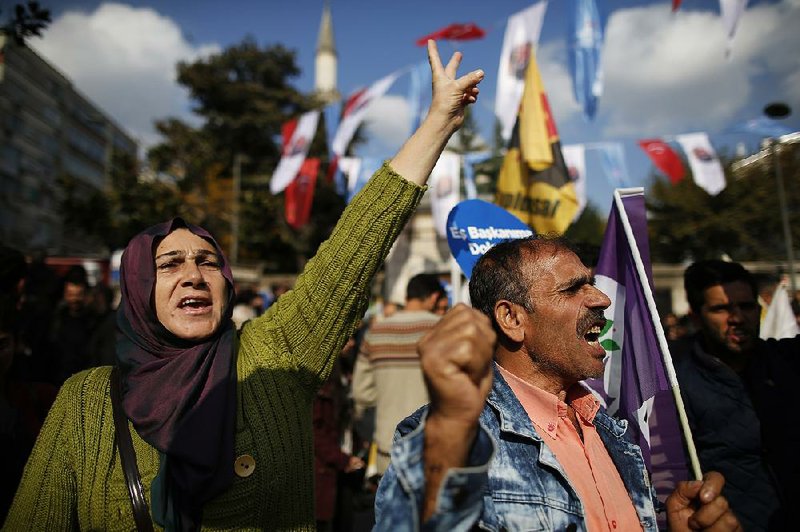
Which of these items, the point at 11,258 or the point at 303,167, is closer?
the point at 11,258

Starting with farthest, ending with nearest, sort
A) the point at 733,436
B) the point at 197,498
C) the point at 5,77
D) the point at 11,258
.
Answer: the point at 5,77 < the point at 11,258 < the point at 733,436 < the point at 197,498

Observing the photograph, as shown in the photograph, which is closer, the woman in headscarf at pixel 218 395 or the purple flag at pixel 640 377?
the woman in headscarf at pixel 218 395

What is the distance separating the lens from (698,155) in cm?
1177

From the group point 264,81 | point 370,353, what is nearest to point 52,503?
point 370,353

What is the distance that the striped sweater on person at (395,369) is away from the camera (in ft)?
15.7

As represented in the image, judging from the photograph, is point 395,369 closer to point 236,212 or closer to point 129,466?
point 129,466

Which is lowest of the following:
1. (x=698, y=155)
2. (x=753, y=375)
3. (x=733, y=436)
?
(x=733, y=436)

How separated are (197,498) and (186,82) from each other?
37105mm

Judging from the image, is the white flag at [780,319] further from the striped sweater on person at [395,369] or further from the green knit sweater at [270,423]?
the green knit sweater at [270,423]

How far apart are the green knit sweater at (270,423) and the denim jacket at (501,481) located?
42 centimetres

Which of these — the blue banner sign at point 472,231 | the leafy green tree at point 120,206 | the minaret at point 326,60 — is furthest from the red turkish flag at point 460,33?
the minaret at point 326,60

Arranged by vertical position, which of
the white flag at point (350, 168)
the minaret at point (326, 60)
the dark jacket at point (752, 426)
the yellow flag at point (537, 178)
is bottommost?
the dark jacket at point (752, 426)

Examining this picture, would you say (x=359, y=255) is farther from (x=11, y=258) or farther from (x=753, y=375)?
(x=11, y=258)

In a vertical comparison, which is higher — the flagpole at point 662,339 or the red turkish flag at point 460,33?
the red turkish flag at point 460,33
